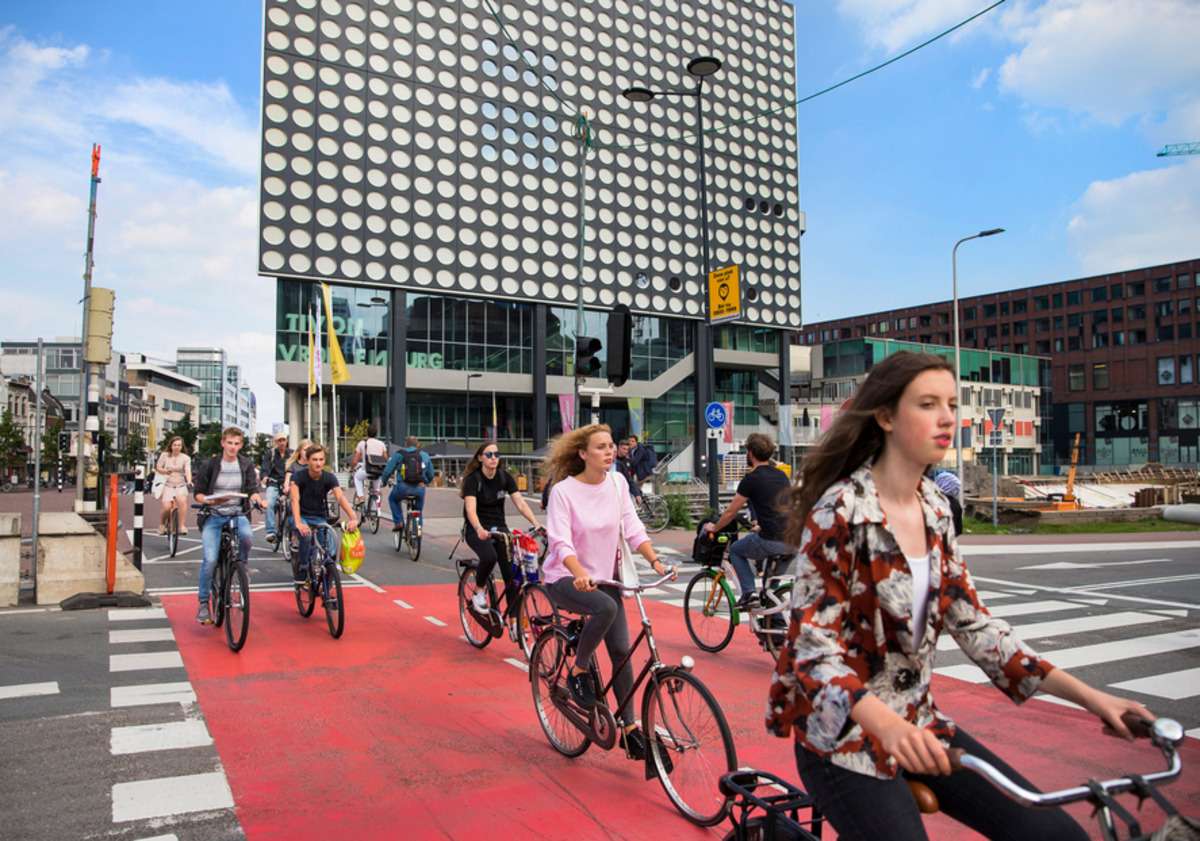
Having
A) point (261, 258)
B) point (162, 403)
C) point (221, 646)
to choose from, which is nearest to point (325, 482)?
point (221, 646)

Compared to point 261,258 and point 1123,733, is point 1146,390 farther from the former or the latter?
point 1123,733

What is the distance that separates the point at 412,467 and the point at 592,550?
1002 centimetres

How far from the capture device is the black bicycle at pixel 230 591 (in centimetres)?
754

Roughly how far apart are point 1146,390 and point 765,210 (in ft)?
156

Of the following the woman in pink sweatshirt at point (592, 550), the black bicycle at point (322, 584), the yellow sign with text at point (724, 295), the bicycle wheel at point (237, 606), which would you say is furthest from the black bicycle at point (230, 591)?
the yellow sign with text at point (724, 295)

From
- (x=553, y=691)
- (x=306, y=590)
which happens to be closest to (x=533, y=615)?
(x=553, y=691)

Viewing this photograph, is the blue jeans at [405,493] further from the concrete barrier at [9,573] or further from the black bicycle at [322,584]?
A: the concrete barrier at [9,573]

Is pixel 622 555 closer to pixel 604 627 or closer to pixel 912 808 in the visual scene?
pixel 604 627

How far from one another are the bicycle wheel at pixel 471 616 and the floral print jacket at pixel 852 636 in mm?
5891

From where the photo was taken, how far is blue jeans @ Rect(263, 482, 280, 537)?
603 inches

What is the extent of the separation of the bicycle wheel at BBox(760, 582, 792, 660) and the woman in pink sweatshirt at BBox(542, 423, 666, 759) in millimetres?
2403

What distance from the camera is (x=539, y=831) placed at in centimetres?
392

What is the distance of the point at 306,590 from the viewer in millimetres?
9141

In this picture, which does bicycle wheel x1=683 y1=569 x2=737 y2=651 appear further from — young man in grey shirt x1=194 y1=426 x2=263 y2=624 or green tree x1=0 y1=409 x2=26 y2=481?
green tree x1=0 y1=409 x2=26 y2=481
